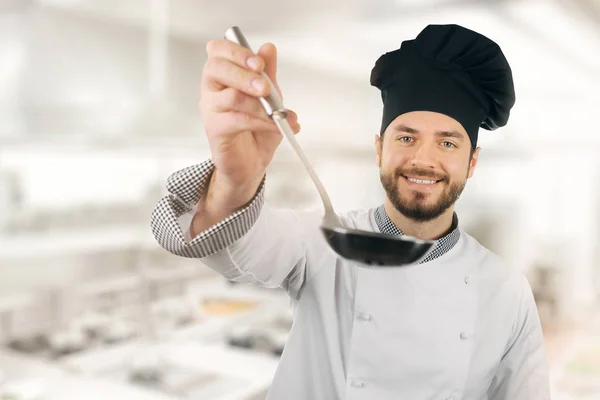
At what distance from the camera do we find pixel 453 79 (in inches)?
14.5

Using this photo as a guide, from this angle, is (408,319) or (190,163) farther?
(190,163)

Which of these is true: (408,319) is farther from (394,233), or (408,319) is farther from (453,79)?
(453,79)

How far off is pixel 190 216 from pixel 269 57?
120 mm

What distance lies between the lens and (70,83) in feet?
5.49

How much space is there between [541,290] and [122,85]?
53.6 inches

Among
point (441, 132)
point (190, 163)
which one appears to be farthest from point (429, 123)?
point (190, 163)

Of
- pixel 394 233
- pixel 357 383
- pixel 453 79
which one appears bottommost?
pixel 357 383

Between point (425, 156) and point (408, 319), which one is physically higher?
point (425, 156)

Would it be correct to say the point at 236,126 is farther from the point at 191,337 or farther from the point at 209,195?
the point at 191,337

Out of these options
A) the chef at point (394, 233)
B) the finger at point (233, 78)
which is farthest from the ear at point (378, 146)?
the finger at point (233, 78)

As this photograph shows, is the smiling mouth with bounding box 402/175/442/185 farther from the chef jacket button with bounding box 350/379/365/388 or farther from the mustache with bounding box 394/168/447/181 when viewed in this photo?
the chef jacket button with bounding box 350/379/365/388

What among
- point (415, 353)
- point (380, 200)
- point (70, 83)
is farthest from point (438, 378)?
point (70, 83)

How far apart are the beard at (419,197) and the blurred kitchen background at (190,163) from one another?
53 mm

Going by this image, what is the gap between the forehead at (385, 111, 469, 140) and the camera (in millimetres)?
363
